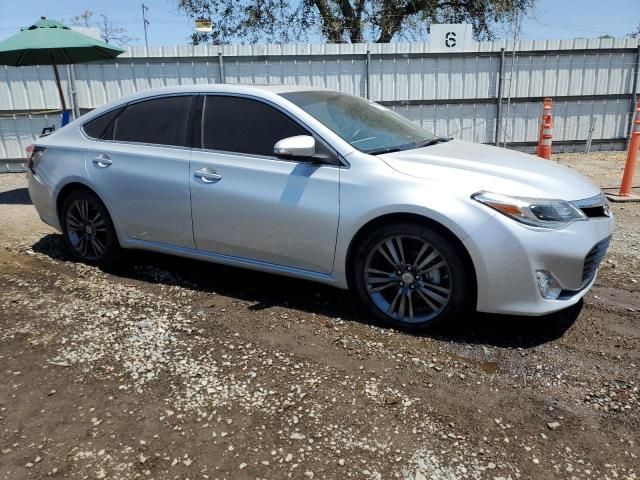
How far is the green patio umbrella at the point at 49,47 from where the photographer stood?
7480 millimetres

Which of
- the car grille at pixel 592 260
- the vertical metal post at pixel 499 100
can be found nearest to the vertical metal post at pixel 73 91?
the vertical metal post at pixel 499 100

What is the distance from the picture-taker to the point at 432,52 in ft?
35.9

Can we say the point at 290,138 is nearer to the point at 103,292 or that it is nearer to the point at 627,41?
the point at 103,292

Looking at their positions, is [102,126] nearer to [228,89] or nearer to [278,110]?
[228,89]

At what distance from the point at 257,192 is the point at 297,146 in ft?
1.59

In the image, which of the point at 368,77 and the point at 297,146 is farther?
the point at 368,77

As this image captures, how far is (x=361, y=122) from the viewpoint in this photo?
13.5 feet

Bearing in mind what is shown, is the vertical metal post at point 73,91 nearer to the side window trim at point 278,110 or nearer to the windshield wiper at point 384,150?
the side window trim at point 278,110

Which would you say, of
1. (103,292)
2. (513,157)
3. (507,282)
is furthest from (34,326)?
(513,157)

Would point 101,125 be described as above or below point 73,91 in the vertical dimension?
below

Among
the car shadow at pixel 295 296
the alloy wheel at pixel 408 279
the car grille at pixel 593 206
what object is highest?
the car grille at pixel 593 206

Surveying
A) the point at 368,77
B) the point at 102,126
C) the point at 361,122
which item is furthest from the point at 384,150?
the point at 368,77

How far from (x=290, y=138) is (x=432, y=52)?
828cm

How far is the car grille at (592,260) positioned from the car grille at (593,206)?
18 cm
